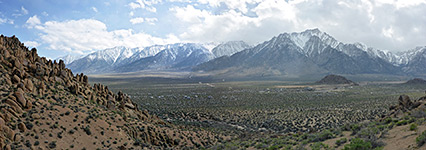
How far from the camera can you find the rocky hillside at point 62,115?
17.0 meters

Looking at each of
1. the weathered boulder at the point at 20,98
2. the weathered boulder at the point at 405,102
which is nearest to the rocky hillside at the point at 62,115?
the weathered boulder at the point at 20,98

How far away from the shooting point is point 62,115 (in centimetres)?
1995

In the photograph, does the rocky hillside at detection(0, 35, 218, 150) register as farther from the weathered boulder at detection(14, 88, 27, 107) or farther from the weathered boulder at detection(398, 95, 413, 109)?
the weathered boulder at detection(398, 95, 413, 109)

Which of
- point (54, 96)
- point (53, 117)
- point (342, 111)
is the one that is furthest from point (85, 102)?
point (342, 111)

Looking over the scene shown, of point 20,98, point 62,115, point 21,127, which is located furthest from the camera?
point 62,115

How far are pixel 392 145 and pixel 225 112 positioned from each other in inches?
1416

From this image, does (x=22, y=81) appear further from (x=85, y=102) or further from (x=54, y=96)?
(x=85, y=102)

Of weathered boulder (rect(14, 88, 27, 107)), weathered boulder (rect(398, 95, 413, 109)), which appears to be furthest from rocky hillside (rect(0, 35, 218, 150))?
weathered boulder (rect(398, 95, 413, 109))

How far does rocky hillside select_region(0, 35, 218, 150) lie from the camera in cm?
1697

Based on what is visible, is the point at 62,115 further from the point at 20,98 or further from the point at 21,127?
the point at 21,127

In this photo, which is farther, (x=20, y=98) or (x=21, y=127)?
(x=20, y=98)

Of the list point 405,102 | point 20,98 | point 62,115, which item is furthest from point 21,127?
point 405,102

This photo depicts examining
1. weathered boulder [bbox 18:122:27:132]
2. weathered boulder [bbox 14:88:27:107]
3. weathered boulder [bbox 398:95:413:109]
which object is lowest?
weathered boulder [bbox 18:122:27:132]

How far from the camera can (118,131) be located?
2158 cm
